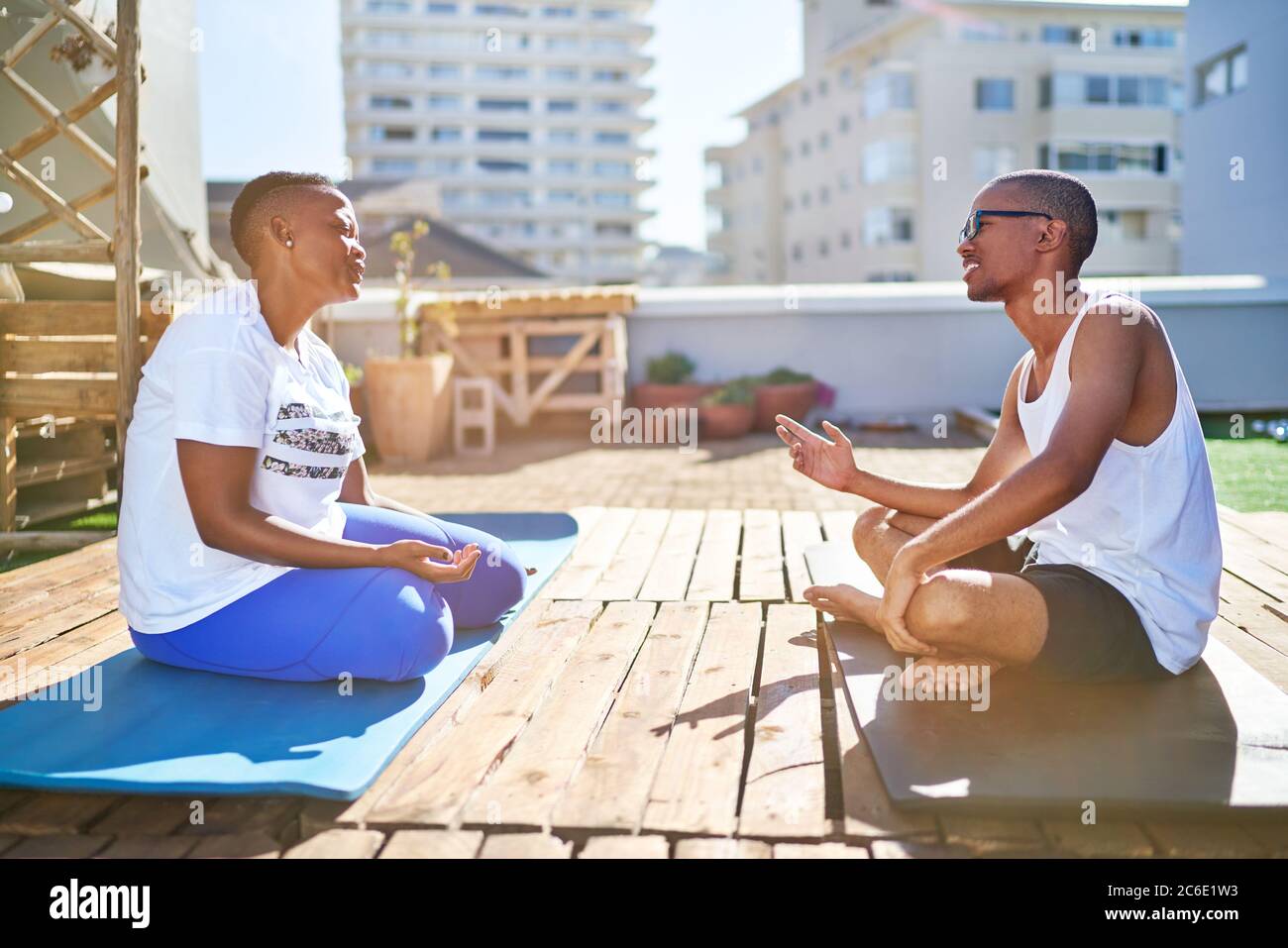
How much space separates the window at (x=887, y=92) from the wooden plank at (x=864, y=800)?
133ft

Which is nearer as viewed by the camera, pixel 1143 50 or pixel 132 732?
pixel 132 732

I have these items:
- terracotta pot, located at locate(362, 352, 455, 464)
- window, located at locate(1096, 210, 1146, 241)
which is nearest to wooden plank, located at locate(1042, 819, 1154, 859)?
terracotta pot, located at locate(362, 352, 455, 464)

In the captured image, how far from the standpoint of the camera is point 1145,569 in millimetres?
2588

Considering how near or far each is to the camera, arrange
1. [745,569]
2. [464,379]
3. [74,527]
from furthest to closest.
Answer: [464,379] → [74,527] → [745,569]

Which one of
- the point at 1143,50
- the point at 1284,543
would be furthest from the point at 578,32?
the point at 1284,543

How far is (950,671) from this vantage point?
106 inches

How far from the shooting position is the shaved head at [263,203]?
2.74 metres

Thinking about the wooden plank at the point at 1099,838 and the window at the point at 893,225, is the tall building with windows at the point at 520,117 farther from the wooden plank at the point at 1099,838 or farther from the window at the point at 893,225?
the wooden plank at the point at 1099,838

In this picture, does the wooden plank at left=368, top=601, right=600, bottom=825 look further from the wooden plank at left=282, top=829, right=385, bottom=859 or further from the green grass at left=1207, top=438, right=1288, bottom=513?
the green grass at left=1207, top=438, right=1288, bottom=513

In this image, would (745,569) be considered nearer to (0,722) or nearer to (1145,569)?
(1145,569)

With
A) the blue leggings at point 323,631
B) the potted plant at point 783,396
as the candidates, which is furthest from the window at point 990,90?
the blue leggings at point 323,631
